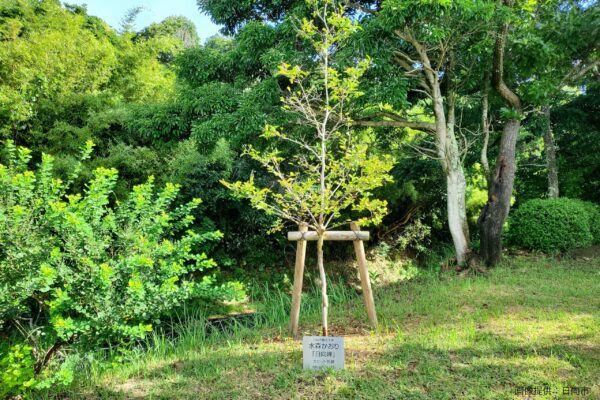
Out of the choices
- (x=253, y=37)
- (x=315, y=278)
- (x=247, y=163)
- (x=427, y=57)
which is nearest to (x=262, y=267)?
(x=315, y=278)

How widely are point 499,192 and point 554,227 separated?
1.43m

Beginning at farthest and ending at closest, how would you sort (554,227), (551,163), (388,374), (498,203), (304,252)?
(551,163)
(554,227)
(498,203)
(304,252)
(388,374)

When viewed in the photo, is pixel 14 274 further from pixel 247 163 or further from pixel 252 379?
pixel 247 163

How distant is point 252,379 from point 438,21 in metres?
4.87

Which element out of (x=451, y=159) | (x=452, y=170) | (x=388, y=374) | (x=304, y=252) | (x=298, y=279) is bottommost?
(x=388, y=374)

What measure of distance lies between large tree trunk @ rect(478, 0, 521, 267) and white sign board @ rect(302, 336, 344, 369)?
434 cm

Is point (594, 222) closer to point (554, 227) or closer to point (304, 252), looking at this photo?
point (554, 227)

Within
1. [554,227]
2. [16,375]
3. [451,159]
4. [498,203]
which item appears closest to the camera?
[16,375]

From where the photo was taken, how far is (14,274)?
3.20m

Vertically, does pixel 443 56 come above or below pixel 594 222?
above

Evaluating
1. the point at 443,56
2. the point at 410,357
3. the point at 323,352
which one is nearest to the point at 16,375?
the point at 323,352

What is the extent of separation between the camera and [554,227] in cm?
708

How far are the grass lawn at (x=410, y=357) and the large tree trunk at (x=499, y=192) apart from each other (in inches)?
63.7

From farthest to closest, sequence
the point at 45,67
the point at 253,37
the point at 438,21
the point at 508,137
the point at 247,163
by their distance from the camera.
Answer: the point at 45,67, the point at 247,163, the point at 508,137, the point at 253,37, the point at 438,21
